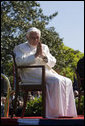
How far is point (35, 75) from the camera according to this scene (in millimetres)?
5457

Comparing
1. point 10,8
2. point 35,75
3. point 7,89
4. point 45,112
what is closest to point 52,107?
point 45,112

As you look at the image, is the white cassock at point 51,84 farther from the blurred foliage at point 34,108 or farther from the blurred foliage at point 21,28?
the blurred foliage at point 21,28

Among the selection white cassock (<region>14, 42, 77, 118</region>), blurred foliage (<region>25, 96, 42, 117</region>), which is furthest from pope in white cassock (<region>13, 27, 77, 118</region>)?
blurred foliage (<region>25, 96, 42, 117</region>)

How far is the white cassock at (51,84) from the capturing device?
5.25 m

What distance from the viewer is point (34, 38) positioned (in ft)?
18.2

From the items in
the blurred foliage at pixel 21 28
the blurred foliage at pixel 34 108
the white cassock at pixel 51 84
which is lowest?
the blurred foliage at pixel 34 108

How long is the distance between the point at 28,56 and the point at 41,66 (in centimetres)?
29

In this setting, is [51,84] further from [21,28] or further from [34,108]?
[21,28]

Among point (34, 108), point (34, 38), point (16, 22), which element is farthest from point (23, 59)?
point (16, 22)

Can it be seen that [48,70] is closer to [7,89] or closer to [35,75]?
[35,75]

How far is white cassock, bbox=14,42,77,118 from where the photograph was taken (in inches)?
207

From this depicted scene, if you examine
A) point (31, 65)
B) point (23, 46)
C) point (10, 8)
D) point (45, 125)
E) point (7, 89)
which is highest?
point (10, 8)

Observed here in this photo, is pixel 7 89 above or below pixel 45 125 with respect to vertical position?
above

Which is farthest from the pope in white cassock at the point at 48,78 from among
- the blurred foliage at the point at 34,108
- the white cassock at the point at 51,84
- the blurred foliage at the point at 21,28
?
the blurred foliage at the point at 21,28
